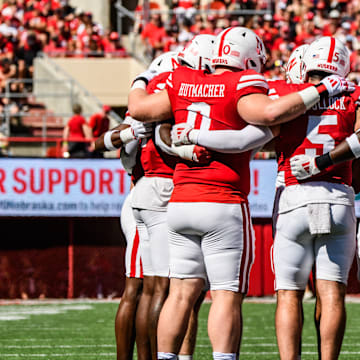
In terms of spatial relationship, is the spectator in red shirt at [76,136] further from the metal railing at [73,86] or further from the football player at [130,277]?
the football player at [130,277]

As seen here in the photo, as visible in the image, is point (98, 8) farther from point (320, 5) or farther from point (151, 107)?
point (151, 107)

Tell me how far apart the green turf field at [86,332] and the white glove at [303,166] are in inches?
96.3

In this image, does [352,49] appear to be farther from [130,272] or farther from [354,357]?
[130,272]

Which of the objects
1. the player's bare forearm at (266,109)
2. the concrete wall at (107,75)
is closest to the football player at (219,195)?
the player's bare forearm at (266,109)

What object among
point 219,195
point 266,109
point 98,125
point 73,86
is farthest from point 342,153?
point 73,86

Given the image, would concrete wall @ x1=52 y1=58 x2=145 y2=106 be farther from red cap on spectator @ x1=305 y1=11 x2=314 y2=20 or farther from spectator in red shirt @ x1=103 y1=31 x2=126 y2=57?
red cap on spectator @ x1=305 y1=11 x2=314 y2=20

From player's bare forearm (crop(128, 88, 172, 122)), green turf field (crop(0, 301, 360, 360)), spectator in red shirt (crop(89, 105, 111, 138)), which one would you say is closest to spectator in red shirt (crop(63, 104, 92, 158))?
spectator in red shirt (crop(89, 105, 111, 138))

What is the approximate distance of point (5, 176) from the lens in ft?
40.8

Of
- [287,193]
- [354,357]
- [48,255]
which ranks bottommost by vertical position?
[48,255]

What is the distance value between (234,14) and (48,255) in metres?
9.10

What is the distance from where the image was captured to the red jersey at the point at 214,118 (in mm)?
4844

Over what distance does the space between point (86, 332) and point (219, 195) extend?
4.44m

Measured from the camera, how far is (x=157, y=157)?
5531mm

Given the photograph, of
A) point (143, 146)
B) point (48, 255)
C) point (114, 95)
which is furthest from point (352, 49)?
point (143, 146)
